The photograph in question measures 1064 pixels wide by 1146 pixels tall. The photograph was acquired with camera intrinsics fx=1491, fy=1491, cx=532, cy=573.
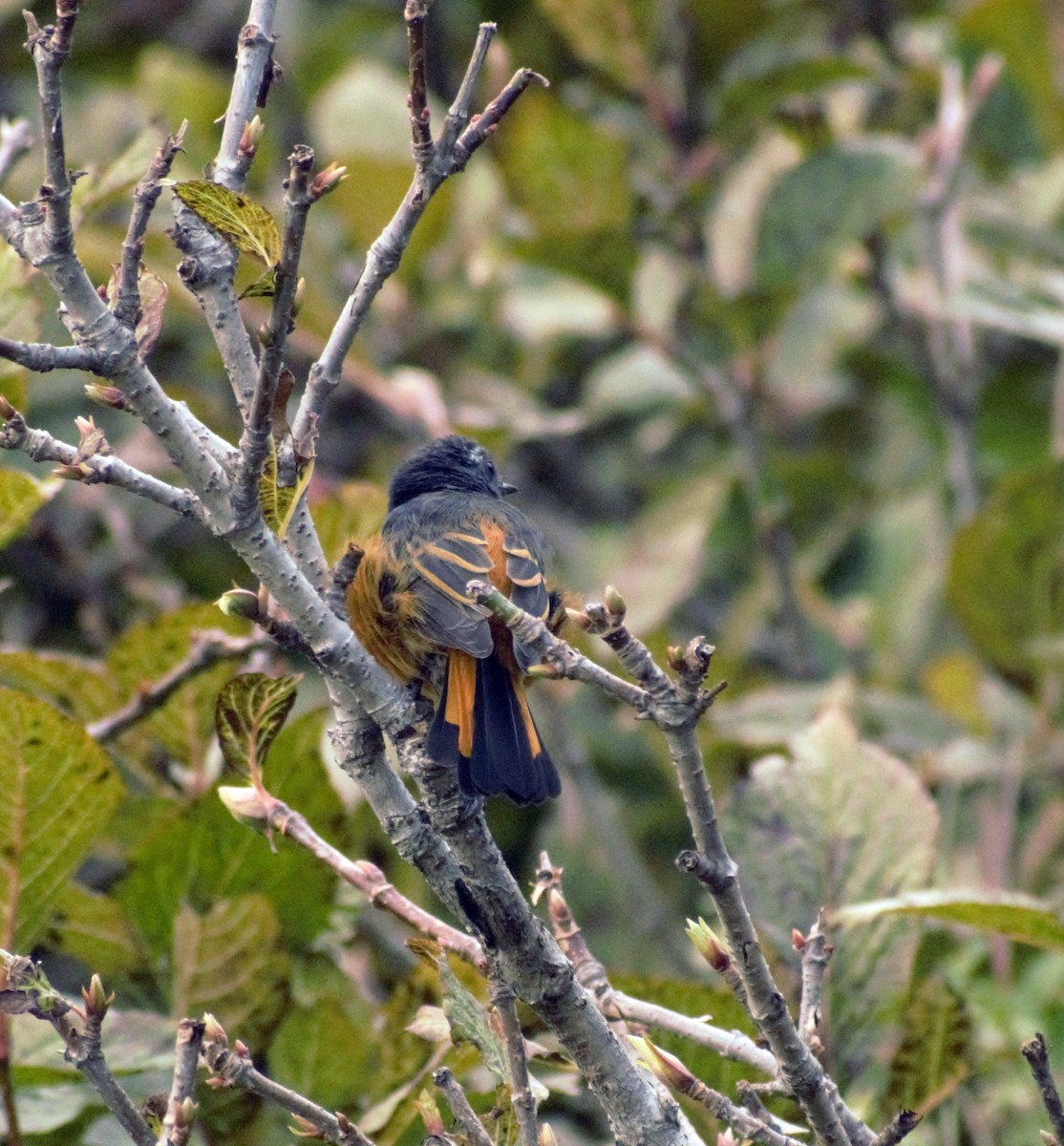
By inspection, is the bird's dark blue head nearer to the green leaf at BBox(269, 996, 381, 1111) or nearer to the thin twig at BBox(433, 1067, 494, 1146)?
the green leaf at BBox(269, 996, 381, 1111)

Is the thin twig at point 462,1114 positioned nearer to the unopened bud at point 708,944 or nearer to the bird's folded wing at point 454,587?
the unopened bud at point 708,944

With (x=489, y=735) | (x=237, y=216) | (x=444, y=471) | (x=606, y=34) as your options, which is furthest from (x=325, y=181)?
(x=606, y=34)

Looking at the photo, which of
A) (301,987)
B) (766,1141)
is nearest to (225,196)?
(766,1141)

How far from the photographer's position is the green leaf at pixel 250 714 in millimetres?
2111

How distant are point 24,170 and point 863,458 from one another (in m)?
3.30

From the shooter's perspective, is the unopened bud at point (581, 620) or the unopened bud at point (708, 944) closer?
the unopened bud at point (581, 620)

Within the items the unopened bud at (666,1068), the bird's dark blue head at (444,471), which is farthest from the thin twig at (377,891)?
the bird's dark blue head at (444,471)

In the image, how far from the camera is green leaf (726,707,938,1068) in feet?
8.70

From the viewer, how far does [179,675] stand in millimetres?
2775

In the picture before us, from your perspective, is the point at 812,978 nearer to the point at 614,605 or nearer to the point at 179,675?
the point at 614,605

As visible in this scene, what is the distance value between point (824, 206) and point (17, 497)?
8.52 feet

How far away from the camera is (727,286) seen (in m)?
4.77

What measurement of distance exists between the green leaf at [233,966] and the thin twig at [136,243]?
1269mm

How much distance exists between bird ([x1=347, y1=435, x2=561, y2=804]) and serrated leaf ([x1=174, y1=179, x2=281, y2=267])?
68 centimetres
